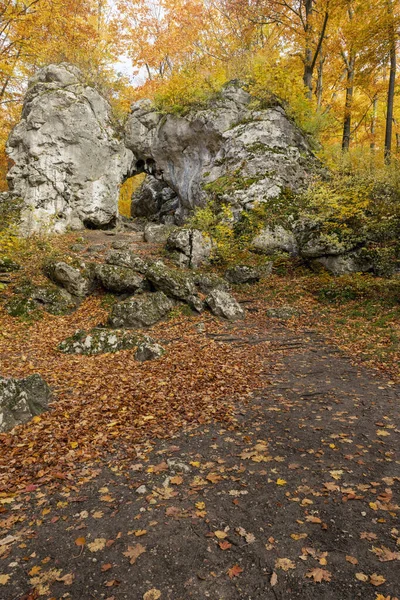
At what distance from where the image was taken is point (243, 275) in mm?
14453

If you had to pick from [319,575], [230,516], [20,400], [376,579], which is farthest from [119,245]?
[376,579]

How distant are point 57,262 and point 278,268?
932 centimetres

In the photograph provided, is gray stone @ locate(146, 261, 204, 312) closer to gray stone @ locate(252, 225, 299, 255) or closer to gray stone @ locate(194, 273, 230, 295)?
gray stone @ locate(194, 273, 230, 295)

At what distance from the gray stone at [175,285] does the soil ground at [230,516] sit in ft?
20.7

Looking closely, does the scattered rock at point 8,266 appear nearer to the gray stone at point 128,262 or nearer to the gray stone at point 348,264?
the gray stone at point 128,262

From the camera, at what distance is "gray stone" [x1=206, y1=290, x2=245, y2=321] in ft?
38.6

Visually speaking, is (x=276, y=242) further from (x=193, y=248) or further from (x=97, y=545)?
(x=97, y=545)

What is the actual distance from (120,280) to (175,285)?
6.94ft

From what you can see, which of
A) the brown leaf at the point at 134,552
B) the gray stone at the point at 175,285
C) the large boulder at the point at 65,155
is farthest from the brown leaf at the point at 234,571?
the large boulder at the point at 65,155

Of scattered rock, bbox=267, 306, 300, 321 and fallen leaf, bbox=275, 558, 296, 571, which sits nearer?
fallen leaf, bbox=275, 558, 296, 571

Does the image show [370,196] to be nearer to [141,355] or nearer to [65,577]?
[141,355]

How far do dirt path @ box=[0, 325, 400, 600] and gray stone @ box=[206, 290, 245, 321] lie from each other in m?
6.03

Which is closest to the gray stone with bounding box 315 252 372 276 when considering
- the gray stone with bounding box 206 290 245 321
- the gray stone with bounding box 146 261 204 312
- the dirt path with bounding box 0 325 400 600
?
the gray stone with bounding box 206 290 245 321

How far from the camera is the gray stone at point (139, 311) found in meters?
10.9
